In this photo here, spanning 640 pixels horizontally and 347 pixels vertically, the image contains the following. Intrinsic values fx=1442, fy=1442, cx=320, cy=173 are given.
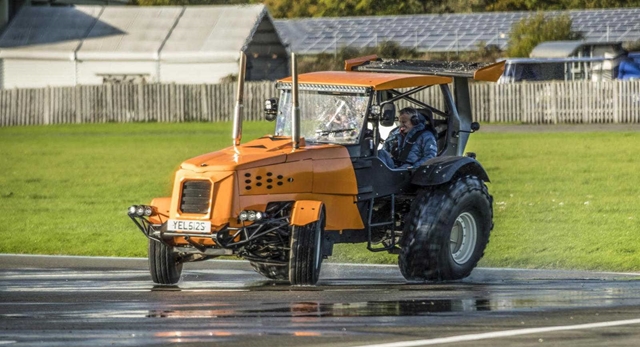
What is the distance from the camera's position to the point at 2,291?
12570 mm

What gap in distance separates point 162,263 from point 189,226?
0.97 meters

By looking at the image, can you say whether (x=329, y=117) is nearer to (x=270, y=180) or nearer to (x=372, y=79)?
Answer: (x=372, y=79)

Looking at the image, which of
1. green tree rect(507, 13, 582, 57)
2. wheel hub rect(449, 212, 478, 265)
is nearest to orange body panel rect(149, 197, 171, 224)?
wheel hub rect(449, 212, 478, 265)

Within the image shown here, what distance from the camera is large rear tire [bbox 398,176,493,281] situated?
13117 mm

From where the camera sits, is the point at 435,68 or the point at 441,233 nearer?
the point at 441,233

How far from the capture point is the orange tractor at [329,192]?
12.3 metres

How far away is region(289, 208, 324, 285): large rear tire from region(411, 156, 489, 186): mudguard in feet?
4.88

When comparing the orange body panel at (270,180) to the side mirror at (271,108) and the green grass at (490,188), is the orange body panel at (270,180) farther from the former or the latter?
the green grass at (490,188)

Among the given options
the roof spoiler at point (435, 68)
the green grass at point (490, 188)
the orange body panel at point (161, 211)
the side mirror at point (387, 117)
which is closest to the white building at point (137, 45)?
the green grass at point (490, 188)

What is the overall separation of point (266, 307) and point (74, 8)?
58.7m

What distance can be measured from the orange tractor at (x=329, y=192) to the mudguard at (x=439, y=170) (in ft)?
0.04

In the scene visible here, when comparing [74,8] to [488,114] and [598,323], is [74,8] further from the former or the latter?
[598,323]

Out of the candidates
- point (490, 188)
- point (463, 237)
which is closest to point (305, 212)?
point (463, 237)

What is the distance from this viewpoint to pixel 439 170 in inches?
526
